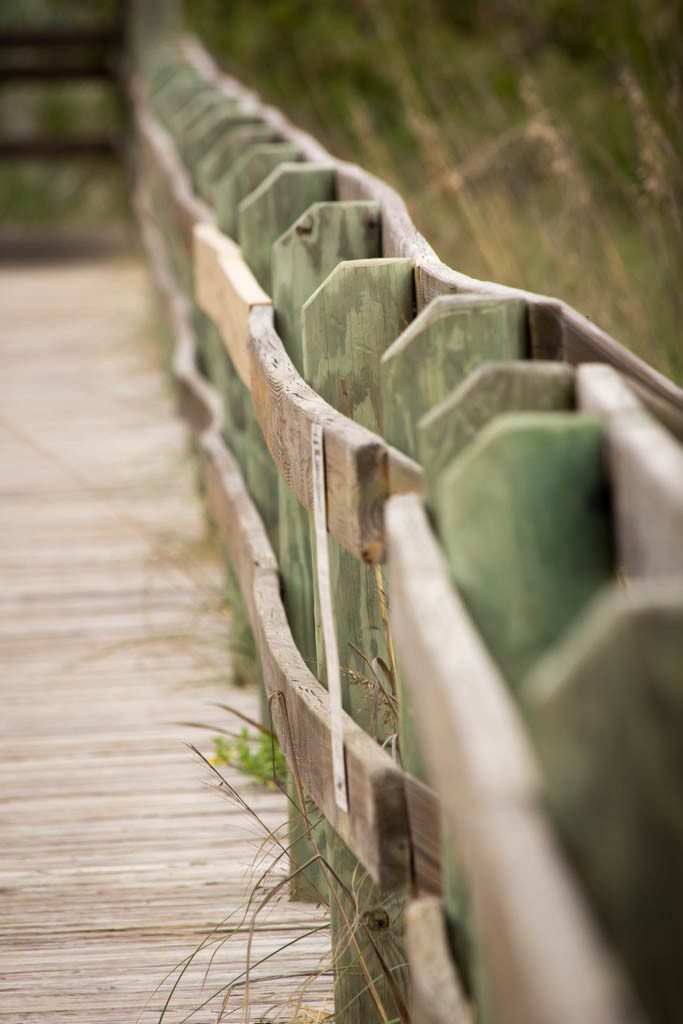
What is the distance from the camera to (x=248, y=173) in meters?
3.02

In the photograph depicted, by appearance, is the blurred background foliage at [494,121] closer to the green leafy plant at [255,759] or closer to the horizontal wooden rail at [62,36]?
the horizontal wooden rail at [62,36]

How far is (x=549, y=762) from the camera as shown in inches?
31.2

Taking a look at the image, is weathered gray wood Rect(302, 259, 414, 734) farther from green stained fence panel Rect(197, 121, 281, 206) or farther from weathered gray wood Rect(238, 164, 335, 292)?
green stained fence panel Rect(197, 121, 281, 206)

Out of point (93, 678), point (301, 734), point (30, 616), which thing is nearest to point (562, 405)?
point (301, 734)

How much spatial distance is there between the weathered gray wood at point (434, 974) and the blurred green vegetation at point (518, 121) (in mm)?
2171

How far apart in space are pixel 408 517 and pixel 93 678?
2.16m

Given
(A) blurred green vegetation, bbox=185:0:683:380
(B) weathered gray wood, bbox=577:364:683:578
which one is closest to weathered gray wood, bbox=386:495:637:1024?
(B) weathered gray wood, bbox=577:364:683:578

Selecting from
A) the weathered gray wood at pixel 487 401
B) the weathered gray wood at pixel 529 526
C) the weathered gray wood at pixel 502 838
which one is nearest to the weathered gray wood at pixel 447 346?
the weathered gray wood at pixel 487 401

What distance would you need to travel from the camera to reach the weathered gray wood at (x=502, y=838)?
63 centimetres

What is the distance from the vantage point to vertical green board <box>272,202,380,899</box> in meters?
2.13

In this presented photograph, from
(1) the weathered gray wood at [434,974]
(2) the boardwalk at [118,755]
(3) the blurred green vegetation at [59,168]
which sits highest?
(3) the blurred green vegetation at [59,168]

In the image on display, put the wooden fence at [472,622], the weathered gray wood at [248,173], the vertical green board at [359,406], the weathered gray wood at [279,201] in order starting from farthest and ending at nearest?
the weathered gray wood at [248,173] → the weathered gray wood at [279,201] → the vertical green board at [359,406] → the wooden fence at [472,622]

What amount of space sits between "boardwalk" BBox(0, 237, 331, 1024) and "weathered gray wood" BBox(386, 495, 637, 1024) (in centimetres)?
98

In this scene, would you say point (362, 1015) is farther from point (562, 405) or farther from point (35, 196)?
point (35, 196)
